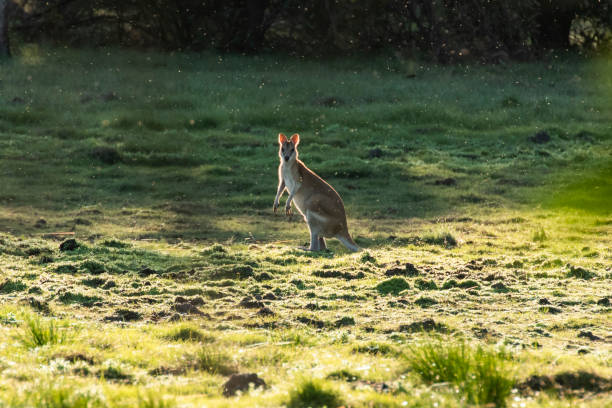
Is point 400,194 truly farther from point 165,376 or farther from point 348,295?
point 165,376

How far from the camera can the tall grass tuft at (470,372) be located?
5.42m

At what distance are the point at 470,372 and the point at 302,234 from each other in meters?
9.45

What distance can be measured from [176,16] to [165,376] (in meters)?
31.8

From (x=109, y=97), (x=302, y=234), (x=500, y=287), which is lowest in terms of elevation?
(x=302, y=234)

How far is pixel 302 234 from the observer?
15.0m

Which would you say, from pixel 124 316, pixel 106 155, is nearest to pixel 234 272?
pixel 124 316

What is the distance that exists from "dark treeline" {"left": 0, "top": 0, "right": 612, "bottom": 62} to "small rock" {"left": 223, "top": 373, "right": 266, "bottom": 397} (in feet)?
94.3

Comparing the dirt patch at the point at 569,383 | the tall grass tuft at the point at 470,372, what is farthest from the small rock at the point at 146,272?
the dirt patch at the point at 569,383

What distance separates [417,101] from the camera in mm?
26312

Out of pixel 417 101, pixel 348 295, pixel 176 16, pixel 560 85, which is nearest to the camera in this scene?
pixel 348 295

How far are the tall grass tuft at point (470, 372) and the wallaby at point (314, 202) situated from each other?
22.8ft

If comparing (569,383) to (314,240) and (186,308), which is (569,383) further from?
(314,240)

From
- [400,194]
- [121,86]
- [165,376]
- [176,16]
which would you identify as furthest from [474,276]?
[176,16]

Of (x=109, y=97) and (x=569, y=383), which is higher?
(x=109, y=97)
